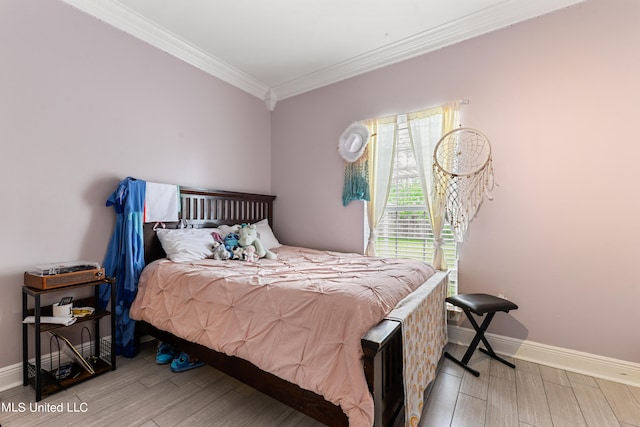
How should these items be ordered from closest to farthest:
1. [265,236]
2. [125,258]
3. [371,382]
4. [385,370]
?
[371,382] → [385,370] → [125,258] → [265,236]

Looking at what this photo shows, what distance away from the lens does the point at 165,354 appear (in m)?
2.19

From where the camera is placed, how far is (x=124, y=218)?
2264 mm

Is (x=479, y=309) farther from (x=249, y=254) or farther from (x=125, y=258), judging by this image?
(x=125, y=258)

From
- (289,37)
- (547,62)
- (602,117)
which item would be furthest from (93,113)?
(602,117)

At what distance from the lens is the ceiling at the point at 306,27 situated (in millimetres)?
2262

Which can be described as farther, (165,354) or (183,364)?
(165,354)

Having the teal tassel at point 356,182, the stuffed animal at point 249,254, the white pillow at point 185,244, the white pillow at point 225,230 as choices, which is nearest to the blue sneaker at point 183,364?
the white pillow at point 185,244

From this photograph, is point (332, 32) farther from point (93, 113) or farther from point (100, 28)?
point (93, 113)

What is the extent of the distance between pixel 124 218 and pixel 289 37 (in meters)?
2.17

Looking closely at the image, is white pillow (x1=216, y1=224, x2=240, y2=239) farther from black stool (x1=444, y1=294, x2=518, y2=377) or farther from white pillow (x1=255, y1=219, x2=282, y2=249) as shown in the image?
black stool (x1=444, y1=294, x2=518, y2=377)

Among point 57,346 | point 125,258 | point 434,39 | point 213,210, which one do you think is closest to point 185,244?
point 125,258

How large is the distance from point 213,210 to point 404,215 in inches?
80.5

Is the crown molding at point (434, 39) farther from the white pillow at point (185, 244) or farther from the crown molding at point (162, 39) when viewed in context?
the white pillow at point (185, 244)

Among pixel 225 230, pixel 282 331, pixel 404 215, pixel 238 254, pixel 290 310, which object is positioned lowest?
pixel 282 331
